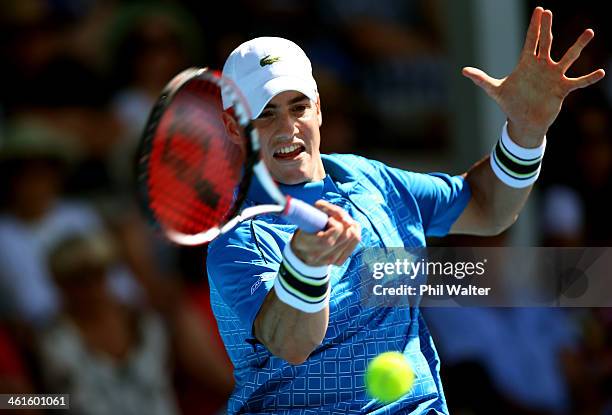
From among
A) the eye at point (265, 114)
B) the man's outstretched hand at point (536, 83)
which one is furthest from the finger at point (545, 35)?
the eye at point (265, 114)

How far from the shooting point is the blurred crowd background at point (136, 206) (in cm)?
673

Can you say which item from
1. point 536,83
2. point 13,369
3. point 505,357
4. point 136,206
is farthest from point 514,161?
point 136,206

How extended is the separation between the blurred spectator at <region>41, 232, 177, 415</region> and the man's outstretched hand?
2.91 metres

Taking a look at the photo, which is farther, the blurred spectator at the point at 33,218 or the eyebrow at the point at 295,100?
the blurred spectator at the point at 33,218

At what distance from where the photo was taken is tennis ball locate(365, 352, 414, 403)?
3.98m

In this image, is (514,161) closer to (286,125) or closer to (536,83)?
(536,83)

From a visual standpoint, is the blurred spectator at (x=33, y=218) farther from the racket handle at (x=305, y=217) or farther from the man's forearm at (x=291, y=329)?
the racket handle at (x=305, y=217)

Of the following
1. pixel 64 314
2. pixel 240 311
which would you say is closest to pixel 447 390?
pixel 64 314

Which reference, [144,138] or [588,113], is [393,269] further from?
[588,113]

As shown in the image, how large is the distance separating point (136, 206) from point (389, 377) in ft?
11.8

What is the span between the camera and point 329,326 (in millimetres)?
4105

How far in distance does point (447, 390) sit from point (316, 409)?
8.83ft

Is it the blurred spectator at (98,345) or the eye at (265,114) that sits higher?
the blurred spectator at (98,345)

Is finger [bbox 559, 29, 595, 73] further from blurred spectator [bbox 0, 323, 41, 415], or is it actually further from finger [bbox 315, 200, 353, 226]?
blurred spectator [bbox 0, 323, 41, 415]
